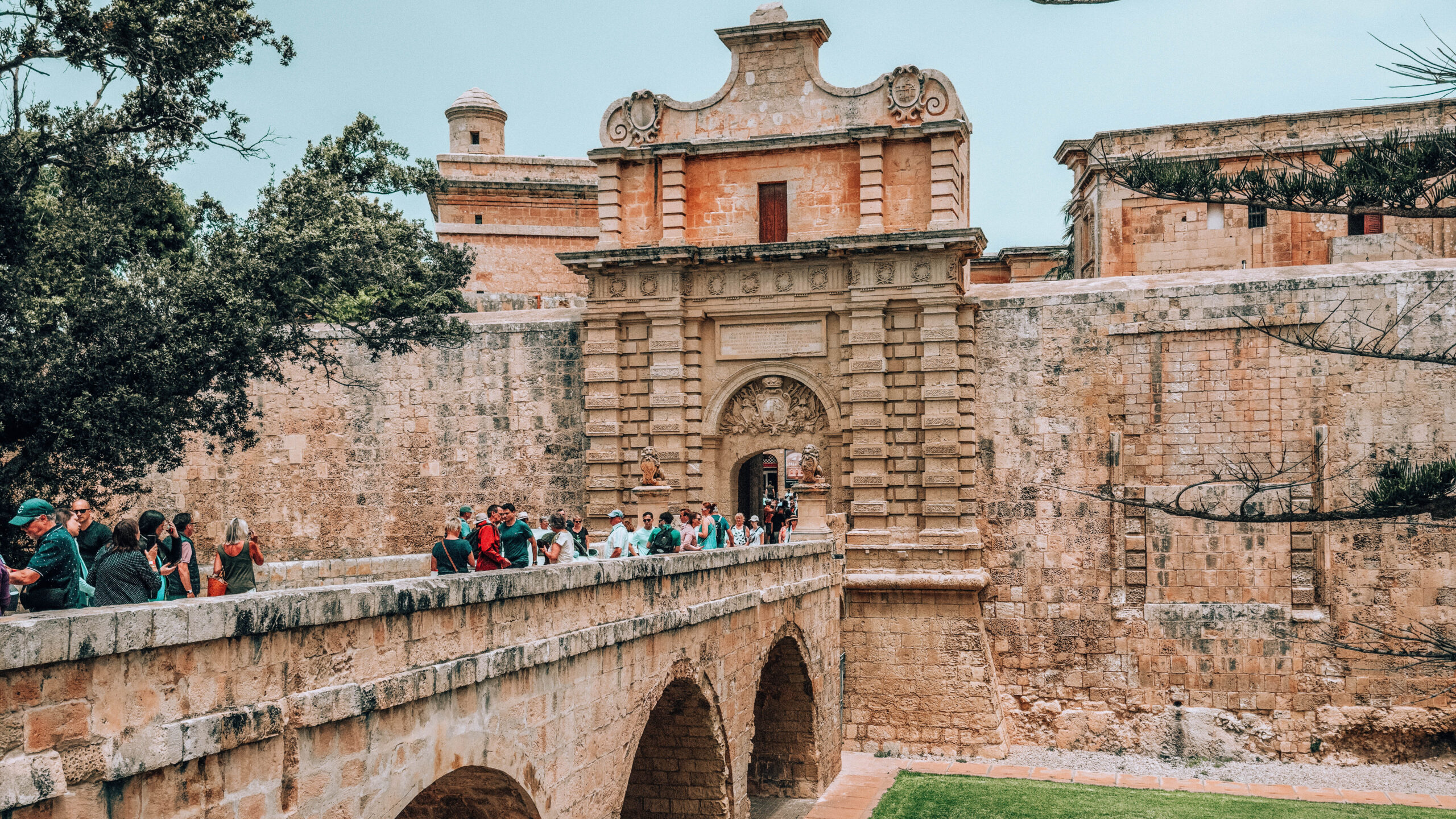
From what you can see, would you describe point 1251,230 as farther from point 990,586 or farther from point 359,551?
point 359,551

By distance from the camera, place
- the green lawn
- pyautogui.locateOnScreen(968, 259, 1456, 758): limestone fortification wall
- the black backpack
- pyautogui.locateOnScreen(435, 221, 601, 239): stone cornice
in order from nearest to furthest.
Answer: the black backpack < the green lawn < pyautogui.locateOnScreen(968, 259, 1456, 758): limestone fortification wall < pyautogui.locateOnScreen(435, 221, 601, 239): stone cornice

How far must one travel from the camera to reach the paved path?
57.4 feet

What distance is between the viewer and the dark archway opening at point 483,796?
8.85 meters

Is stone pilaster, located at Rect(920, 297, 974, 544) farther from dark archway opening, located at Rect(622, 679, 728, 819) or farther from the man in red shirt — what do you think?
the man in red shirt

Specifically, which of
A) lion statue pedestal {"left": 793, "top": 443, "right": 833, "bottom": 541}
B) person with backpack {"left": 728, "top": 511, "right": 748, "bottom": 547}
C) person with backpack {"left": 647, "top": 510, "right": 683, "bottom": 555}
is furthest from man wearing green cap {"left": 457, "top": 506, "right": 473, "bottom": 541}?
lion statue pedestal {"left": 793, "top": 443, "right": 833, "bottom": 541}

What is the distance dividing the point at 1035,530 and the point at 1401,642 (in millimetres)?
5176

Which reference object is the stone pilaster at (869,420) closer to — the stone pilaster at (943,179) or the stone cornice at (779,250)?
the stone cornice at (779,250)

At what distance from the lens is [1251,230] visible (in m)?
24.2

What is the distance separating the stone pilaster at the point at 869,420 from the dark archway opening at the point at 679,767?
7.00 meters

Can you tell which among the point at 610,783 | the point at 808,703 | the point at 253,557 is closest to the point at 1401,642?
the point at 808,703

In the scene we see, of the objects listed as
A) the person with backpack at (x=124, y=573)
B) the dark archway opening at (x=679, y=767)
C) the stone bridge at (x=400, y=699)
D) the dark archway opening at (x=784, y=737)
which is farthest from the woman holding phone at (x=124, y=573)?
the dark archway opening at (x=784, y=737)

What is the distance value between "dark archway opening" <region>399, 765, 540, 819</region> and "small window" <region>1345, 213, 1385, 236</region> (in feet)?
65.6

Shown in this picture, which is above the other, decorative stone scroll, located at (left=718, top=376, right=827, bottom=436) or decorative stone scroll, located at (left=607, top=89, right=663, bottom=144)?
decorative stone scroll, located at (left=607, top=89, right=663, bottom=144)

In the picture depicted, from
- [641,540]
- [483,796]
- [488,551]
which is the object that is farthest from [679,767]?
[483,796]
